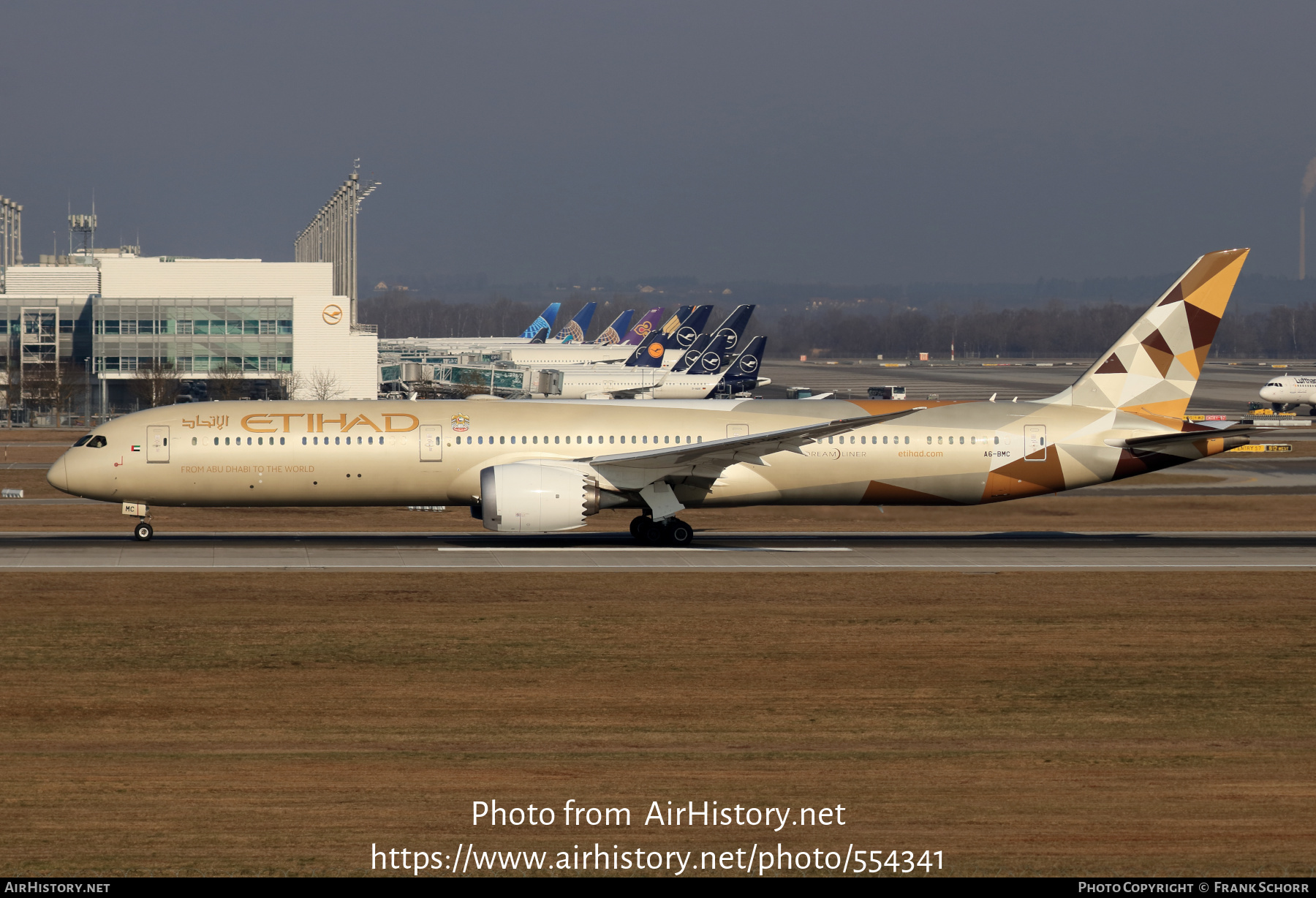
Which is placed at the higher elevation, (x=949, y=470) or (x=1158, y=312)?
(x=1158, y=312)

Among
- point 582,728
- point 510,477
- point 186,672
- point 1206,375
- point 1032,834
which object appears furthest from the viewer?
point 1206,375

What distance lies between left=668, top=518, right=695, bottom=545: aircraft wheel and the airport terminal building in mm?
79495

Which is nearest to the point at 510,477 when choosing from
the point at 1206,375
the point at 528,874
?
the point at 528,874

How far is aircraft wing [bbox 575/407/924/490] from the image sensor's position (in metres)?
37.9

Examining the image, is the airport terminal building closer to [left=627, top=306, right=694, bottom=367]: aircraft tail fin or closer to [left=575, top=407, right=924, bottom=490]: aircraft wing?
[left=627, top=306, right=694, bottom=367]: aircraft tail fin

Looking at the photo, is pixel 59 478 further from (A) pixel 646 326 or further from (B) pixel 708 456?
(A) pixel 646 326

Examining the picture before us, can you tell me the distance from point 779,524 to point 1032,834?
33315 millimetres

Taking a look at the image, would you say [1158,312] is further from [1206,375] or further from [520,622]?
[1206,375]

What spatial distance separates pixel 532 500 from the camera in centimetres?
3678

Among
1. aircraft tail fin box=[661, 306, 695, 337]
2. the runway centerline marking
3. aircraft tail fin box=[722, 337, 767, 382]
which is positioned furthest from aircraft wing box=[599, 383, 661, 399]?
the runway centerline marking

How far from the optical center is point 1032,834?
16.0m

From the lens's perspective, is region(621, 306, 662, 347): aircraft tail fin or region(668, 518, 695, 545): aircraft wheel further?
region(621, 306, 662, 347): aircraft tail fin

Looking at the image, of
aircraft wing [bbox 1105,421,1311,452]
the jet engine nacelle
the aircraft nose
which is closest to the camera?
the jet engine nacelle

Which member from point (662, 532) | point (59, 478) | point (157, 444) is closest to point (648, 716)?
point (662, 532)
